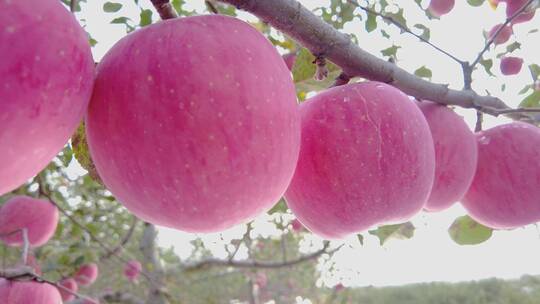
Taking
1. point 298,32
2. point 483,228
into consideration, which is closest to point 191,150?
point 298,32

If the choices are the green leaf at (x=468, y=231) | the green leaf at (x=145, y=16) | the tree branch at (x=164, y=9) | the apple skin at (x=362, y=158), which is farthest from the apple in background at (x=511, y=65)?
the tree branch at (x=164, y=9)

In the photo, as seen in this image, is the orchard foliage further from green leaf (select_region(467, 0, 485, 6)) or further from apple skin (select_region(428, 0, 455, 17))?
green leaf (select_region(467, 0, 485, 6))

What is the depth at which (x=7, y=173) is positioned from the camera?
535 mm

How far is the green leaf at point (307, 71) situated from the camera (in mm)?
1146

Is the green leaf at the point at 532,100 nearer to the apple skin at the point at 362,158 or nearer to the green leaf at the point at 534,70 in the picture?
the green leaf at the point at 534,70

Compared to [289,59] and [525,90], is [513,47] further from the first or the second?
[289,59]

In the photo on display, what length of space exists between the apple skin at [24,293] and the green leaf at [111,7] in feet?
3.59

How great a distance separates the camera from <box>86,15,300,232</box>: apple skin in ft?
1.96

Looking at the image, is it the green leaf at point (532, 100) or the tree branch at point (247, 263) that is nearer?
the green leaf at point (532, 100)

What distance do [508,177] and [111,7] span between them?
158 centimetres

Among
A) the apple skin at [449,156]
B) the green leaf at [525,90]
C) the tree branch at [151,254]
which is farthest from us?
the tree branch at [151,254]

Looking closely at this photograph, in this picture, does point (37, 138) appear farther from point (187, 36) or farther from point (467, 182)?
point (467, 182)

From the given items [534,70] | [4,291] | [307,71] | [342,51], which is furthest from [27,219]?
[534,70]

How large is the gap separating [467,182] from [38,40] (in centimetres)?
97
